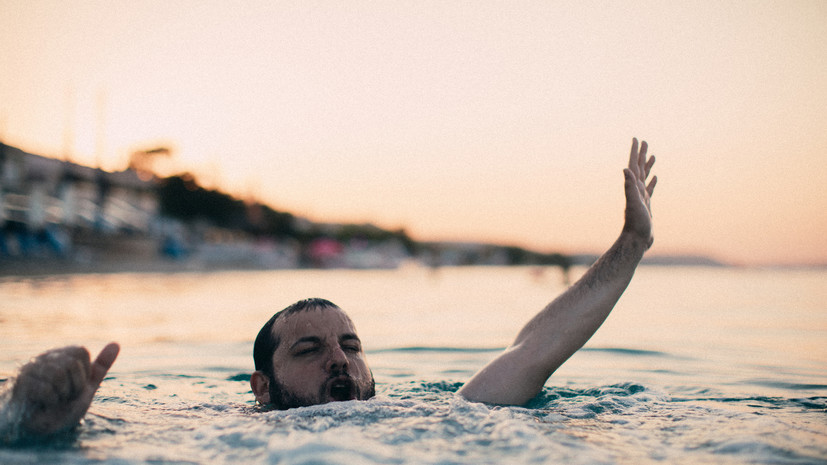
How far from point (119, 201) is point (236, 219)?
11414mm

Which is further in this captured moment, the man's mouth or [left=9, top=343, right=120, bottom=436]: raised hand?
the man's mouth

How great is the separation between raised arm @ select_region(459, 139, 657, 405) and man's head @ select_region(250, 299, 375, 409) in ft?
2.08

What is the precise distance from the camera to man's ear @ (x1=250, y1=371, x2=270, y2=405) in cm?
342

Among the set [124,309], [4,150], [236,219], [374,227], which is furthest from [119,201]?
[374,227]

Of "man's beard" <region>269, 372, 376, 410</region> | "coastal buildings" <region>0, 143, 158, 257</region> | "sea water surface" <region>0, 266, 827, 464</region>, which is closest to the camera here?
"sea water surface" <region>0, 266, 827, 464</region>

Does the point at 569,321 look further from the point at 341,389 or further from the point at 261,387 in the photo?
the point at 261,387

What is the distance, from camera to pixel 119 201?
49969 millimetres

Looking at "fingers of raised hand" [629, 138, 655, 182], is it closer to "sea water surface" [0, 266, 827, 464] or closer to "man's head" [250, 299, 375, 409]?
"sea water surface" [0, 266, 827, 464]

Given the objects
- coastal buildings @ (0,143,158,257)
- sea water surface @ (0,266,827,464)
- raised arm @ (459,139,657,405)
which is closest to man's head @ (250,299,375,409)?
sea water surface @ (0,266,827,464)

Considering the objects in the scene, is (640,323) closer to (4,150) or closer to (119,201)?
(4,150)

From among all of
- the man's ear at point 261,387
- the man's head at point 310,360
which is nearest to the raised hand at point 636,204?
the man's head at point 310,360

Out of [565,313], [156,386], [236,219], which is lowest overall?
[156,386]

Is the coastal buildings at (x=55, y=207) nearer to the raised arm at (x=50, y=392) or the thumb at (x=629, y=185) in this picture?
the raised arm at (x=50, y=392)

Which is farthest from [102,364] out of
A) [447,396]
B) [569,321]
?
[447,396]
